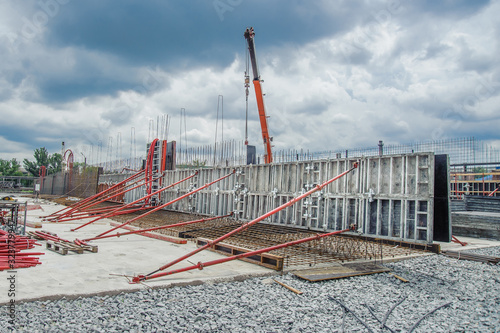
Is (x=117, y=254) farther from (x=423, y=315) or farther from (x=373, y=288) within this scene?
(x=423, y=315)

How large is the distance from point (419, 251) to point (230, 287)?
665 cm

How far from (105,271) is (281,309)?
3876 mm

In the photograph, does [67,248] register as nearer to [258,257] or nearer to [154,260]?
[154,260]

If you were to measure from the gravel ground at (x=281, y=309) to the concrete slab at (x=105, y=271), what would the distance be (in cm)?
31

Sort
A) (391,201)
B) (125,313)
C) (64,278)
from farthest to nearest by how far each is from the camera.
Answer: (391,201) → (64,278) → (125,313)

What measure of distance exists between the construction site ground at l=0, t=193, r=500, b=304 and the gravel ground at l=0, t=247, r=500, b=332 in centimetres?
38

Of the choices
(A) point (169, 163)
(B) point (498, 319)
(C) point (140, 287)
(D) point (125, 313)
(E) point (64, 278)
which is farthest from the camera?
(A) point (169, 163)

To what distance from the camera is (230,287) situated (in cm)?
659

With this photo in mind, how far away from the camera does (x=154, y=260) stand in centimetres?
874

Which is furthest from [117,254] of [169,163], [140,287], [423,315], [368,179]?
[169,163]

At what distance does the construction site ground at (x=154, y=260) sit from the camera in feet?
19.9

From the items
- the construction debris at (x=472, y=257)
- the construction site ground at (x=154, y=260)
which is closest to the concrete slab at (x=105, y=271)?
the construction site ground at (x=154, y=260)

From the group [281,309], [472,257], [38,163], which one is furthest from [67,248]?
[38,163]

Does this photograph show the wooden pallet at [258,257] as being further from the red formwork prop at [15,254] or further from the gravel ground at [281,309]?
the red formwork prop at [15,254]
